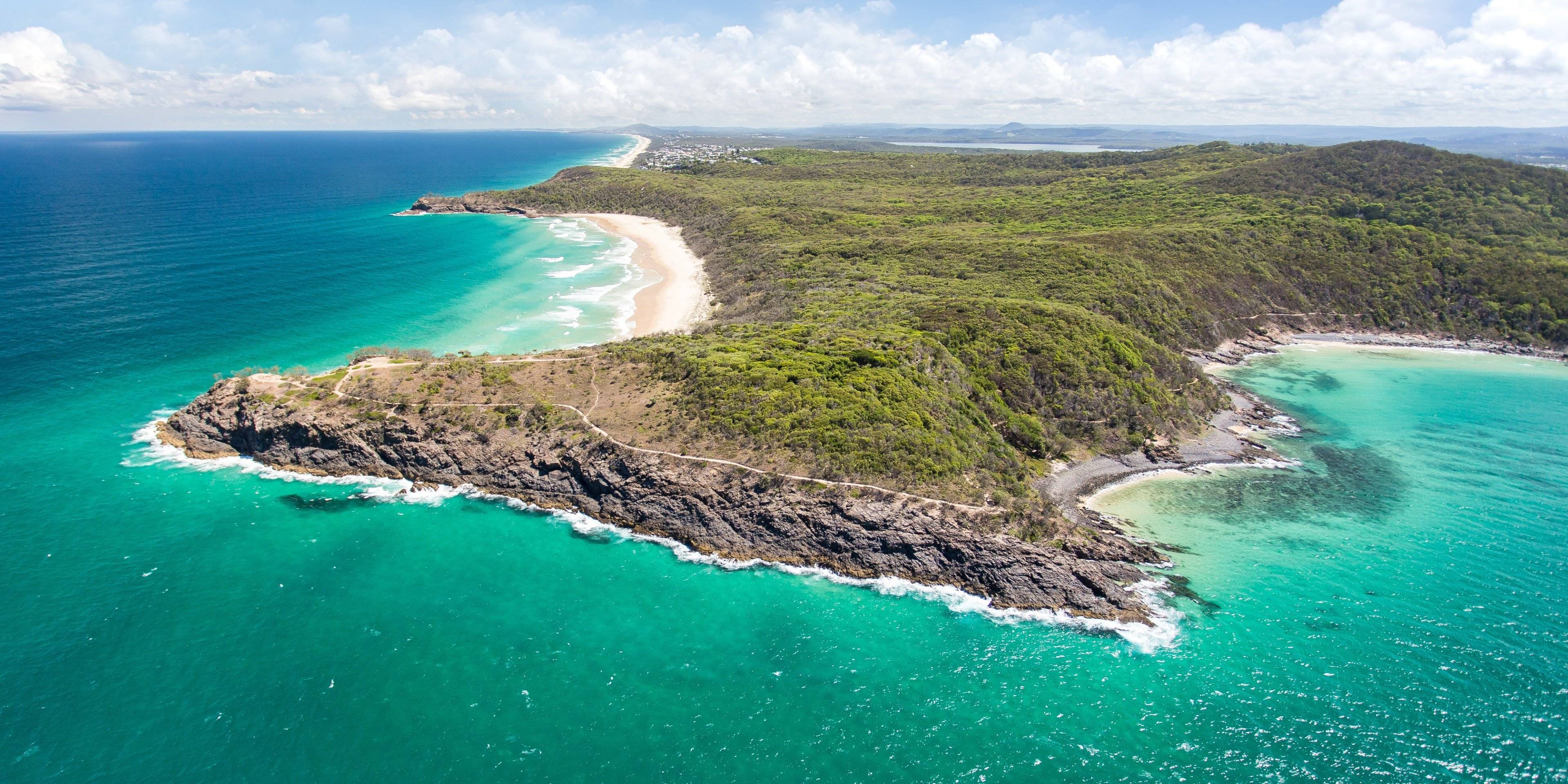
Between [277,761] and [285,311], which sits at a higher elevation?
[285,311]

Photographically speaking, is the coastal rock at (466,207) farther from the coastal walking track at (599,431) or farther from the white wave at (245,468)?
the white wave at (245,468)

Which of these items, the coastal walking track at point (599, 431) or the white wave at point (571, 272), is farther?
the white wave at point (571, 272)

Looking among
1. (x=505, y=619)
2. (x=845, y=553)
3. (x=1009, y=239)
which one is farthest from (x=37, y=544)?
(x=1009, y=239)

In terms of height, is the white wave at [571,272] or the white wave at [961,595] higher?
the white wave at [571,272]

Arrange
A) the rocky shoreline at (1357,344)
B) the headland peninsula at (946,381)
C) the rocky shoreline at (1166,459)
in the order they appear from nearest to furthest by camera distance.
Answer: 1. the headland peninsula at (946,381)
2. the rocky shoreline at (1166,459)
3. the rocky shoreline at (1357,344)

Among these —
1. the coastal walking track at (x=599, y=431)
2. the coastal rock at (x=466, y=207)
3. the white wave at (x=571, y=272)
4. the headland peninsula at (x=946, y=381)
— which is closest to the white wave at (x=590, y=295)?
the headland peninsula at (x=946, y=381)

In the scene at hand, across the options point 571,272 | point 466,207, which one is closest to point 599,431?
point 571,272

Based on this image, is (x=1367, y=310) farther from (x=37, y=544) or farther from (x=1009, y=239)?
(x=37, y=544)
